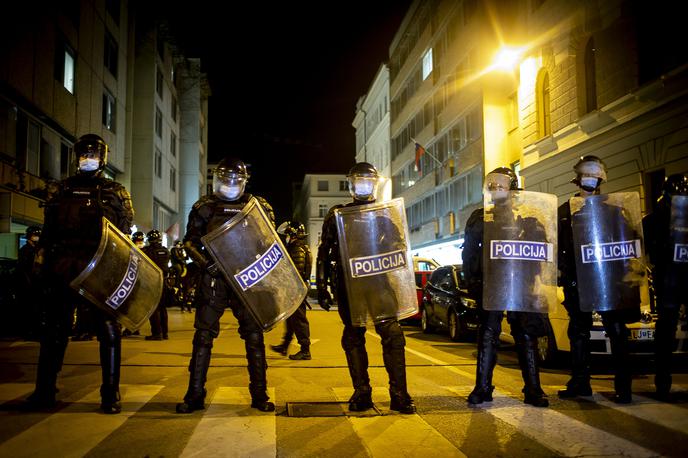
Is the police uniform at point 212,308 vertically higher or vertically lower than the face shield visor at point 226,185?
lower

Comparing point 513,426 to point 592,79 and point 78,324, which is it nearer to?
point 78,324

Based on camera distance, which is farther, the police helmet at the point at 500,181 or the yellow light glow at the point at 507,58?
the yellow light glow at the point at 507,58

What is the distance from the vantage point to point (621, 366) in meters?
5.73

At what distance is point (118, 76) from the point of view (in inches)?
1186

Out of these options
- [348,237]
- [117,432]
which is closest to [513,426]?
[348,237]

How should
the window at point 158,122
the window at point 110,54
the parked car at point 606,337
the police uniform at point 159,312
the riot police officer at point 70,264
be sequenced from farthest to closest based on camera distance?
the window at point 158,122 → the window at point 110,54 → the police uniform at point 159,312 → the parked car at point 606,337 → the riot police officer at point 70,264

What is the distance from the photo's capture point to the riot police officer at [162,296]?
11.6 meters

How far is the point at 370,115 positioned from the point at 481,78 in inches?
1342

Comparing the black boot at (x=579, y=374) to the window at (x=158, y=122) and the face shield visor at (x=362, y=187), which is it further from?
the window at (x=158, y=122)

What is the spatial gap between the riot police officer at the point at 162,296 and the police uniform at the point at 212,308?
6437 millimetres

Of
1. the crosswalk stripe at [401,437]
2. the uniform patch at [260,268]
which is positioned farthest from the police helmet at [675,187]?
the uniform patch at [260,268]

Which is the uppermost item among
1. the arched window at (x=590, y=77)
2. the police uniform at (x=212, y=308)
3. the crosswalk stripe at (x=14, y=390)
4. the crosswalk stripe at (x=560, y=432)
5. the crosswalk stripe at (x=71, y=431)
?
the arched window at (x=590, y=77)

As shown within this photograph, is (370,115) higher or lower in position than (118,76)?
higher

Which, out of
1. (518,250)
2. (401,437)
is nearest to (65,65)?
(518,250)
